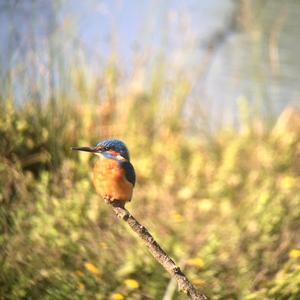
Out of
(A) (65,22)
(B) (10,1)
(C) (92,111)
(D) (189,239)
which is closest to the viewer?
(B) (10,1)

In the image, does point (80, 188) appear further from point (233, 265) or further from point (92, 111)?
point (92, 111)

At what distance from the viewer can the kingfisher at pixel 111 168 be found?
0.93 m

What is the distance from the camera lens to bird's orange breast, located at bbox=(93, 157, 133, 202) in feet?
3.06

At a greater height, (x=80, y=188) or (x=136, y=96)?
(x=136, y=96)

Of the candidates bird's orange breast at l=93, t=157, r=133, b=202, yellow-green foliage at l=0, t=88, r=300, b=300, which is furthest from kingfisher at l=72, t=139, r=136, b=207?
yellow-green foliage at l=0, t=88, r=300, b=300

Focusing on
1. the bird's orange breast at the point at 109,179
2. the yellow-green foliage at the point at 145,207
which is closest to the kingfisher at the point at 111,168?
the bird's orange breast at the point at 109,179

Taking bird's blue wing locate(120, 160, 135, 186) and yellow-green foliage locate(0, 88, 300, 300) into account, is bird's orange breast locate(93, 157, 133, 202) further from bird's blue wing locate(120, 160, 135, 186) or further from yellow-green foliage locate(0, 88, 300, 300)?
yellow-green foliage locate(0, 88, 300, 300)

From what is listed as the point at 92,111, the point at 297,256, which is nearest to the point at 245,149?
the point at 92,111

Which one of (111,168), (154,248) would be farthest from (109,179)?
(154,248)

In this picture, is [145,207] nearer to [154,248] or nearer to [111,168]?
[154,248]

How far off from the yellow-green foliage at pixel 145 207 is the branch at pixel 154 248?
104 cm

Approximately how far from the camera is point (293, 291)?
2.16m

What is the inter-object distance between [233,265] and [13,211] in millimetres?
998

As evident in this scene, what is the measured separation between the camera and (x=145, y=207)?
3.19 metres
